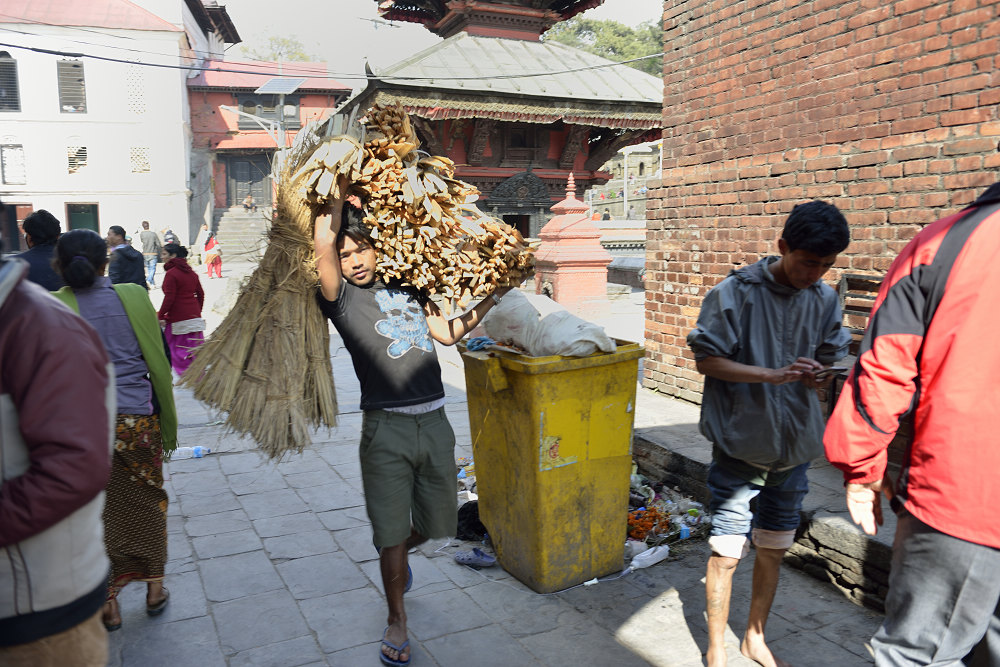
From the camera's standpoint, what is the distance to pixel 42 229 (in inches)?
168

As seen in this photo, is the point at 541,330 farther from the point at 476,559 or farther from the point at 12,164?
the point at 12,164

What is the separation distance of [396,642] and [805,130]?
407cm

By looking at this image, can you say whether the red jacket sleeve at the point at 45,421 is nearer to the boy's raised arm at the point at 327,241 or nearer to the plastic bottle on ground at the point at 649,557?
the boy's raised arm at the point at 327,241

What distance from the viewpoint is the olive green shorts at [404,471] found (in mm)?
2906

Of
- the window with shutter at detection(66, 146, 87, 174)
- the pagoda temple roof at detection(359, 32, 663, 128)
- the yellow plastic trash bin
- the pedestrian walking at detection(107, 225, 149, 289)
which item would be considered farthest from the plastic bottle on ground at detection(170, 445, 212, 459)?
the window with shutter at detection(66, 146, 87, 174)

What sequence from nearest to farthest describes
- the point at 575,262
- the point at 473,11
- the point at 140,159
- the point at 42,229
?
the point at 42,229 < the point at 575,262 < the point at 473,11 < the point at 140,159

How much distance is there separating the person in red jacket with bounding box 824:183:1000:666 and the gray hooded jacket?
64 centimetres

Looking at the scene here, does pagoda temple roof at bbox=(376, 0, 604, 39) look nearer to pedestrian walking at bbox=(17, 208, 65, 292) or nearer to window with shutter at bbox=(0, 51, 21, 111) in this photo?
pedestrian walking at bbox=(17, 208, 65, 292)

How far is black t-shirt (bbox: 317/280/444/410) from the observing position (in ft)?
9.53

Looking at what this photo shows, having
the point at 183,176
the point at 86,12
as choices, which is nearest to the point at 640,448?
the point at 183,176

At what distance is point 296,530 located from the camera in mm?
4246

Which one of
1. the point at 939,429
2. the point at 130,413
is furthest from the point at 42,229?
the point at 939,429

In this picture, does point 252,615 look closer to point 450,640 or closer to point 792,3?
point 450,640

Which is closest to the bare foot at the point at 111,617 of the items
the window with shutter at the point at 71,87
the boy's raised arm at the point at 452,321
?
the boy's raised arm at the point at 452,321
